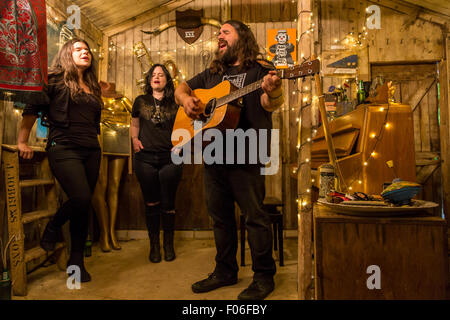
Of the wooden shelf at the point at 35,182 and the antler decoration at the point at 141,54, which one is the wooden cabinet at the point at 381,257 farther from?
the antler decoration at the point at 141,54

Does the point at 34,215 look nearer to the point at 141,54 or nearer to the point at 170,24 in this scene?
the point at 141,54

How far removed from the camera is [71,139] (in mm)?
1817

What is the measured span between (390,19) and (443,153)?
6.13 feet

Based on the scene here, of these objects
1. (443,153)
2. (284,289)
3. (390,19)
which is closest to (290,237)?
(284,289)

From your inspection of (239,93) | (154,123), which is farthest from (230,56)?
(154,123)

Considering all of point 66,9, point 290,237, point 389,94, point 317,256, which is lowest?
point 290,237

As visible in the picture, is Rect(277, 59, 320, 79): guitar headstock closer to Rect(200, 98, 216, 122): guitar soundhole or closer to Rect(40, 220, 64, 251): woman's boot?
Rect(200, 98, 216, 122): guitar soundhole

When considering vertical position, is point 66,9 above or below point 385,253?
above

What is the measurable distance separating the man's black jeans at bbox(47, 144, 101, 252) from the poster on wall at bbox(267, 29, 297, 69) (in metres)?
2.55

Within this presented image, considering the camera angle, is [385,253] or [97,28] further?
[97,28]

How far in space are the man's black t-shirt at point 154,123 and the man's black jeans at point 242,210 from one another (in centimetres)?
71

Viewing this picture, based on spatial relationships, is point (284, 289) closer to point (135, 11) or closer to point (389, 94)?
point (389, 94)

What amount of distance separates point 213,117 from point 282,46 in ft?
7.69

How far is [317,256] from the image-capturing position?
99 centimetres
